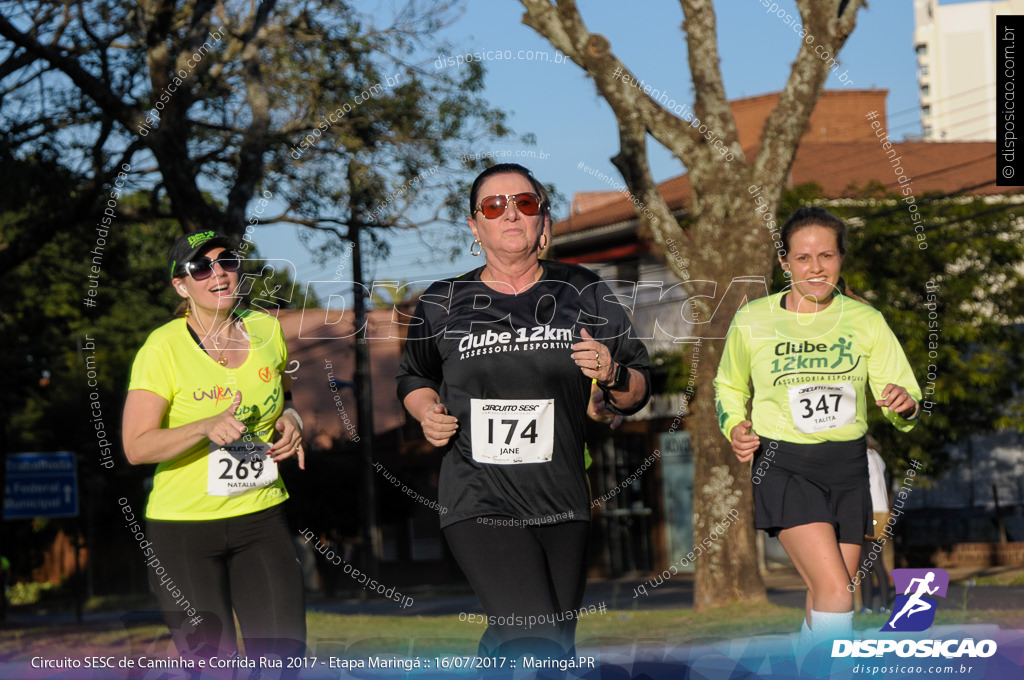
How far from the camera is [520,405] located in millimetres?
4164

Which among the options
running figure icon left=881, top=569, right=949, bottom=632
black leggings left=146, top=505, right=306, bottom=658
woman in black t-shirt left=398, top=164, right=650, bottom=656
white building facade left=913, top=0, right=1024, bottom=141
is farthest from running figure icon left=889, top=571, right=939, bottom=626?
white building facade left=913, top=0, right=1024, bottom=141

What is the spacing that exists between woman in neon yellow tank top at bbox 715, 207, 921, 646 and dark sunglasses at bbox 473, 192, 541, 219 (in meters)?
1.44

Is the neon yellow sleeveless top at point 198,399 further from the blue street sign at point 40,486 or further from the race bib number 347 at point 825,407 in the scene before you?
the blue street sign at point 40,486

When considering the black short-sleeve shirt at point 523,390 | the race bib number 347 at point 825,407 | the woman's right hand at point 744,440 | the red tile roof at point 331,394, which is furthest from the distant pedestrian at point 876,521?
the red tile roof at point 331,394

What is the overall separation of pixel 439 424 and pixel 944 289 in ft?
48.5

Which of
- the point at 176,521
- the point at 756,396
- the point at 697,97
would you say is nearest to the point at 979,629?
the point at 756,396

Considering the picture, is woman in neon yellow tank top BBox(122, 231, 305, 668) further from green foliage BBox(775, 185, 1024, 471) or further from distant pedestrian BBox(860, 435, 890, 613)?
green foliage BBox(775, 185, 1024, 471)

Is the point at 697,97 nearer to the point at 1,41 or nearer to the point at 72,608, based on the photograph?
the point at 1,41

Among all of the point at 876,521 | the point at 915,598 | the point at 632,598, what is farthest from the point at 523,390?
the point at 632,598

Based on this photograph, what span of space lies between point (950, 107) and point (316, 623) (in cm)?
1959

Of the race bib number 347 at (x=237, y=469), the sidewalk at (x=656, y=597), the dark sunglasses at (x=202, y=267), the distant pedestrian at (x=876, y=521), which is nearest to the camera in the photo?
the race bib number 347 at (x=237, y=469)

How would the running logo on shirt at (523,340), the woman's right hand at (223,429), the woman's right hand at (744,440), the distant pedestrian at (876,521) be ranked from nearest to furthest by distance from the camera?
the running logo on shirt at (523,340) < the woman's right hand at (223,429) < the woman's right hand at (744,440) < the distant pedestrian at (876,521)

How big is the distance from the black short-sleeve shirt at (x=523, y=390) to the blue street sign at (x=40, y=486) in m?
17.0

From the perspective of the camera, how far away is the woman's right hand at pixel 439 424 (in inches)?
162
